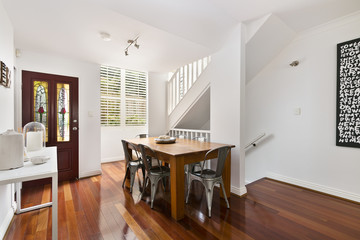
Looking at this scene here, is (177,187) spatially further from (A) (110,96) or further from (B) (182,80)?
(A) (110,96)

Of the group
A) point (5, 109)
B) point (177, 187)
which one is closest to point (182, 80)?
point (177, 187)

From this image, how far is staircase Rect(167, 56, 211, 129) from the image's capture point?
379 cm

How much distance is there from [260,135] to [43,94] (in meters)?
4.23

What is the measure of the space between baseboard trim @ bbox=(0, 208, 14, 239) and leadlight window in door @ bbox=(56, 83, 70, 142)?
1.54 meters

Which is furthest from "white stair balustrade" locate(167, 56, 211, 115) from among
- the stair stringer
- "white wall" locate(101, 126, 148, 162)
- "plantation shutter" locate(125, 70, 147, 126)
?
"white wall" locate(101, 126, 148, 162)

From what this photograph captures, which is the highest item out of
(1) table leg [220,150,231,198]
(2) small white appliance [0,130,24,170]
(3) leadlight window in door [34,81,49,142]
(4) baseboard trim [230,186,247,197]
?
(3) leadlight window in door [34,81,49,142]

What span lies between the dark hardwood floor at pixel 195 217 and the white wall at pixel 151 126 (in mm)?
1857

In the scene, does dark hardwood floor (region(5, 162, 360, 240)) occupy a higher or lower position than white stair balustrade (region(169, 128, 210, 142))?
lower

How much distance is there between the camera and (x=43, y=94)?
10.4 ft

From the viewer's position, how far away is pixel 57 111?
3293 millimetres

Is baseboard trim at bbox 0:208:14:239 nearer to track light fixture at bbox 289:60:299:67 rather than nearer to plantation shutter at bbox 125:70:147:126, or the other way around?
plantation shutter at bbox 125:70:147:126

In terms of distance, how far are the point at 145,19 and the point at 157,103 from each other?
2762 millimetres

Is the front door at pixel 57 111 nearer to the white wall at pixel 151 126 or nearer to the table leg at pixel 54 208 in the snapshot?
the white wall at pixel 151 126

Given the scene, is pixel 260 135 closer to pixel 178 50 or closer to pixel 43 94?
pixel 178 50
